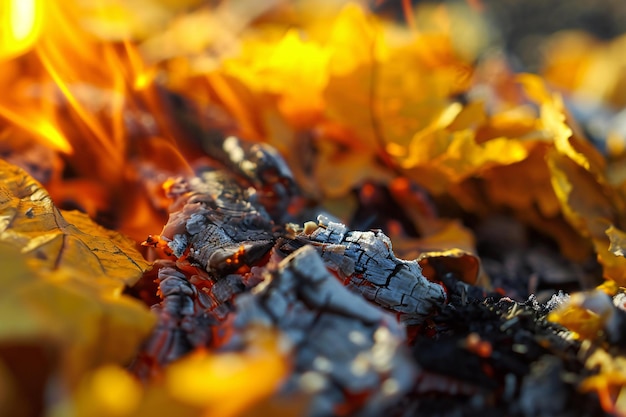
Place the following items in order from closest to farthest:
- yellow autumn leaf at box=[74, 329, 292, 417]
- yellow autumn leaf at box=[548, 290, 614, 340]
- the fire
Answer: yellow autumn leaf at box=[74, 329, 292, 417] → yellow autumn leaf at box=[548, 290, 614, 340] → the fire

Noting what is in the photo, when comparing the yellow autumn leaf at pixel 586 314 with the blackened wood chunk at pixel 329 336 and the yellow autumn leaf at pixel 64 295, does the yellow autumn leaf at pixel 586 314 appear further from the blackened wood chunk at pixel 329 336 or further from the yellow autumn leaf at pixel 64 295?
the yellow autumn leaf at pixel 64 295

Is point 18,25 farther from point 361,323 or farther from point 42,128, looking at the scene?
point 361,323

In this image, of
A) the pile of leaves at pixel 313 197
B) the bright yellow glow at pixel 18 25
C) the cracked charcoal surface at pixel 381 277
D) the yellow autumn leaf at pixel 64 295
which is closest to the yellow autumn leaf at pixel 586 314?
the pile of leaves at pixel 313 197

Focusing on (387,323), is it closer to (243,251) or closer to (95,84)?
(243,251)

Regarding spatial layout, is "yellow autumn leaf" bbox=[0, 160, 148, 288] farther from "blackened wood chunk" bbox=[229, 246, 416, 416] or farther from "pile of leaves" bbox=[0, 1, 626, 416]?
"blackened wood chunk" bbox=[229, 246, 416, 416]

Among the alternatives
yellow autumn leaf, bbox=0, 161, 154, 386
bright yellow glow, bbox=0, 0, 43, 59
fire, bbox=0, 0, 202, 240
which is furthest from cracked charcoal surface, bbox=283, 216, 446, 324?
bright yellow glow, bbox=0, 0, 43, 59

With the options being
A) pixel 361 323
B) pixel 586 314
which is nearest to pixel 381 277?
pixel 361 323
